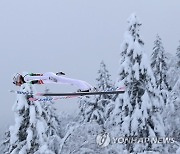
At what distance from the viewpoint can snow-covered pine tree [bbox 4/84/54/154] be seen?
17.4 m

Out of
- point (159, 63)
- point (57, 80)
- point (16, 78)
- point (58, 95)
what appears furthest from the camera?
point (159, 63)

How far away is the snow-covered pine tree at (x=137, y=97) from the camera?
16234 mm

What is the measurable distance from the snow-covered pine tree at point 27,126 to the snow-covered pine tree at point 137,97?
3244 mm

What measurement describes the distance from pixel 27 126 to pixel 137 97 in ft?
16.0

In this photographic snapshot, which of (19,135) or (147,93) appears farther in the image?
(19,135)

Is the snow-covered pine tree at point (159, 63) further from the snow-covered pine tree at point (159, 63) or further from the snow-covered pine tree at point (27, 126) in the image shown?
the snow-covered pine tree at point (27, 126)

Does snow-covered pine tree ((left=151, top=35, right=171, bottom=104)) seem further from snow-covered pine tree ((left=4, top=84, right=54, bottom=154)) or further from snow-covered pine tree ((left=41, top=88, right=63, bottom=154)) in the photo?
snow-covered pine tree ((left=4, top=84, right=54, bottom=154))

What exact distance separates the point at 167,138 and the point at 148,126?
0.90m

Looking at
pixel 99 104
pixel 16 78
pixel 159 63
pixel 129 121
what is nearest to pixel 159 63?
pixel 159 63

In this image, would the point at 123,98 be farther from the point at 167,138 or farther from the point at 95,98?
the point at 95,98

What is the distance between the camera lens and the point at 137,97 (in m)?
16.7

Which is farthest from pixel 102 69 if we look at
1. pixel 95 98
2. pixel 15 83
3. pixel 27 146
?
pixel 27 146

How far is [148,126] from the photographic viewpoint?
16453mm

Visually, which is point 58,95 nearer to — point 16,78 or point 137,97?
point 16,78
